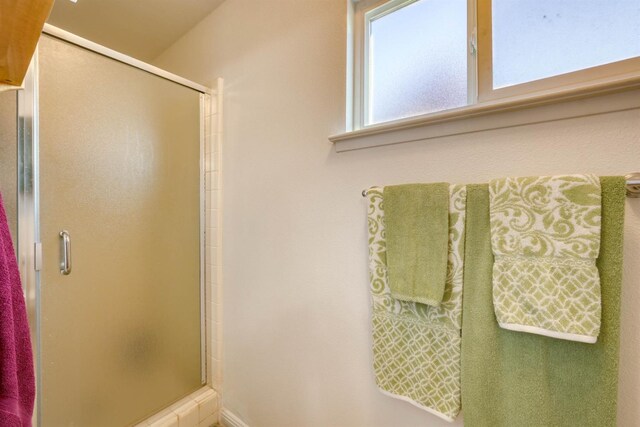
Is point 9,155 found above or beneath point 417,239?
above

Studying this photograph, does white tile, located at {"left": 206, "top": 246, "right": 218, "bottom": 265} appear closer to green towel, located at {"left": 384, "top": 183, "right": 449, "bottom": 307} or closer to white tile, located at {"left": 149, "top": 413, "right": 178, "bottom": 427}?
white tile, located at {"left": 149, "top": 413, "right": 178, "bottom": 427}

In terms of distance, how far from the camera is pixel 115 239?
47.0 inches

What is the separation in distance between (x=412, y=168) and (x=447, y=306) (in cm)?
42

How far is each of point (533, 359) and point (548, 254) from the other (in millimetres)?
240

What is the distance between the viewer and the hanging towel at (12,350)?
1.86 ft

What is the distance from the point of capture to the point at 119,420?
1.22 metres

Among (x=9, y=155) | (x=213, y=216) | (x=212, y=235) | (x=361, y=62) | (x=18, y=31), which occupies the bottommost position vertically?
(x=212, y=235)

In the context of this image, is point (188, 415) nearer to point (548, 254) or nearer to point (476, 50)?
point (548, 254)

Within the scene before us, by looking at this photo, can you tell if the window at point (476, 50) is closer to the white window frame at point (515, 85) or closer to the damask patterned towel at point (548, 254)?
the white window frame at point (515, 85)

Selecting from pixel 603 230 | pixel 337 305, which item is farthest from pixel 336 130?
pixel 603 230

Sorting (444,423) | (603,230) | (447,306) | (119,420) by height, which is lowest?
(119,420)

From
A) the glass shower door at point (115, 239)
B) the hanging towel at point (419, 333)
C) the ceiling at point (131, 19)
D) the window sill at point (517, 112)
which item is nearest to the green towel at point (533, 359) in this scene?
the hanging towel at point (419, 333)

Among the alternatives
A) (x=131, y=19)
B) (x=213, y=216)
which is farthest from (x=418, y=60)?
(x=131, y=19)

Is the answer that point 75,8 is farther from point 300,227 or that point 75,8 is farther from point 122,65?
point 300,227
